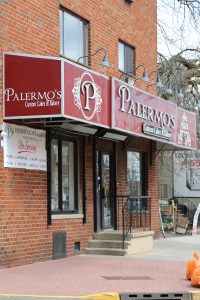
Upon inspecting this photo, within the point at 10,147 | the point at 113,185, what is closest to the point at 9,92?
the point at 10,147

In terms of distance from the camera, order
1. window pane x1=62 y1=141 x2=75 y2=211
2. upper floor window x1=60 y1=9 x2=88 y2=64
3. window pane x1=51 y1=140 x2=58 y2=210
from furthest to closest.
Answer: window pane x1=62 y1=141 x2=75 y2=211, upper floor window x1=60 y1=9 x2=88 y2=64, window pane x1=51 y1=140 x2=58 y2=210

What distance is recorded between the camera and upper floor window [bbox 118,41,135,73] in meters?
17.8

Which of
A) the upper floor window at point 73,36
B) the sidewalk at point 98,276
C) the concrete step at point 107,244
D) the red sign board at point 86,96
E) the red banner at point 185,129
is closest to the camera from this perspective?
the sidewalk at point 98,276

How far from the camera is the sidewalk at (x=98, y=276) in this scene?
9733 millimetres

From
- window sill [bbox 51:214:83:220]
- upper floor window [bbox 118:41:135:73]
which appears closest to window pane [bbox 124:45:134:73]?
upper floor window [bbox 118:41:135:73]

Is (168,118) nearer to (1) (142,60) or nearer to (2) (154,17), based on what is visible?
(1) (142,60)

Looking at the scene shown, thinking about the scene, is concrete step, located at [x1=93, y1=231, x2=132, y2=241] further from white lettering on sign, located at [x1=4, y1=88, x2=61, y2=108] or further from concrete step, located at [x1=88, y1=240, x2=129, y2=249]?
white lettering on sign, located at [x1=4, y1=88, x2=61, y2=108]

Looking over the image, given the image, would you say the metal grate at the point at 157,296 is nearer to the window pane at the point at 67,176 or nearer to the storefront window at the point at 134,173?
the window pane at the point at 67,176

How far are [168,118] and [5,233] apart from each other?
7.05 meters

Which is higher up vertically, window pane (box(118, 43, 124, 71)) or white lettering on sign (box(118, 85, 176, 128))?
window pane (box(118, 43, 124, 71))

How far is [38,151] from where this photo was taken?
13.4m

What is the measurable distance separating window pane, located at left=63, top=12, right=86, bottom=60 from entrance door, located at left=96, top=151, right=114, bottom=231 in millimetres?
2888

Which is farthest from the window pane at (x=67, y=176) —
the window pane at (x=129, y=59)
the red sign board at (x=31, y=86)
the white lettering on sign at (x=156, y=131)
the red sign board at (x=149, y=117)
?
the window pane at (x=129, y=59)

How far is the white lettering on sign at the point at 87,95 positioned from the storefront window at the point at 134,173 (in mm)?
5468
